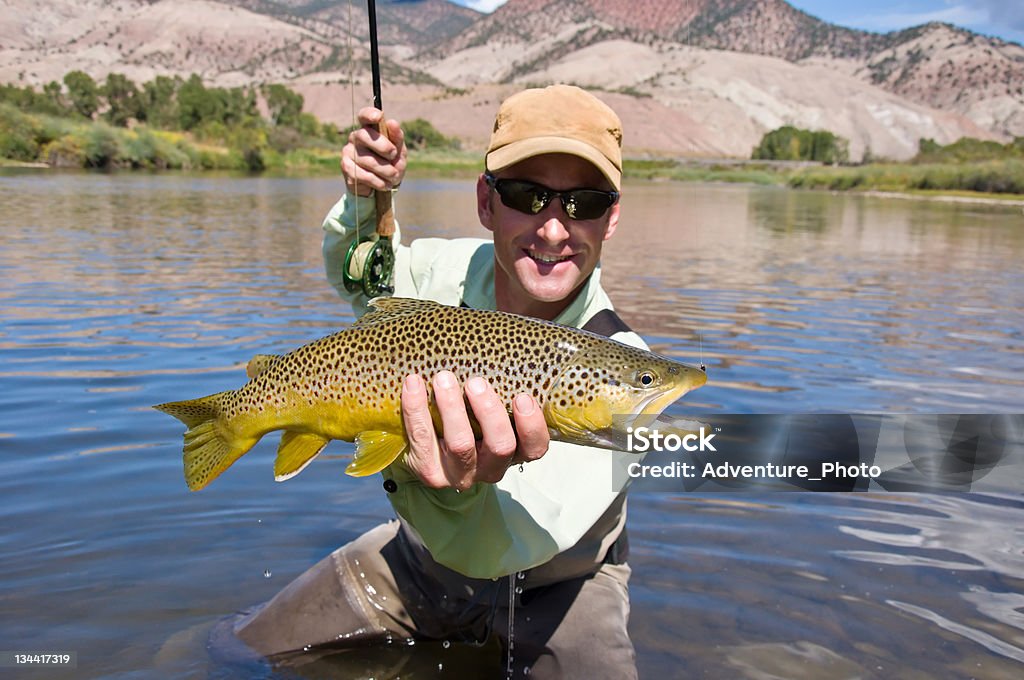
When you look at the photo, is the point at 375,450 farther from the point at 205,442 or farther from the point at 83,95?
the point at 83,95

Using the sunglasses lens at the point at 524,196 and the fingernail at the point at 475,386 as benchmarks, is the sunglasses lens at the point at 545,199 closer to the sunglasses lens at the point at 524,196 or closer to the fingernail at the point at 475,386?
the sunglasses lens at the point at 524,196

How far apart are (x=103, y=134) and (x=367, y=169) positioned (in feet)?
215

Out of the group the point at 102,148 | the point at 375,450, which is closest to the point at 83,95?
the point at 102,148

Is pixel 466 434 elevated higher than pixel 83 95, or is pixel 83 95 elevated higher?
pixel 83 95

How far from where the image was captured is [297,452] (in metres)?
3.05

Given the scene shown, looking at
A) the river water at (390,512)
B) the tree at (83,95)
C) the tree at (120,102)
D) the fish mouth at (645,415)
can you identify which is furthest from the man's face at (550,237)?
the tree at (83,95)

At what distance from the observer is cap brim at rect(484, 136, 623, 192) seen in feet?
11.7

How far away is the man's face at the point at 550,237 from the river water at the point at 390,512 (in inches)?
73.6

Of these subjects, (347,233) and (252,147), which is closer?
(347,233)

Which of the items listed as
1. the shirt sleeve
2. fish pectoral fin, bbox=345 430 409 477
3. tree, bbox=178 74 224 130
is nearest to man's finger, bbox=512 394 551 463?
fish pectoral fin, bbox=345 430 409 477

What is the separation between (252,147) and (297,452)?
79000 mm

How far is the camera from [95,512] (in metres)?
5.50

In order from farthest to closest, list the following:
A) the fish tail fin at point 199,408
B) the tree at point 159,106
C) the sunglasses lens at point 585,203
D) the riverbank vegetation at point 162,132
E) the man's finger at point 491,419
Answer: the tree at point 159,106 < the riverbank vegetation at point 162,132 < the sunglasses lens at point 585,203 < the fish tail fin at point 199,408 < the man's finger at point 491,419

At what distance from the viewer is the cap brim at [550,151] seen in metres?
3.56
